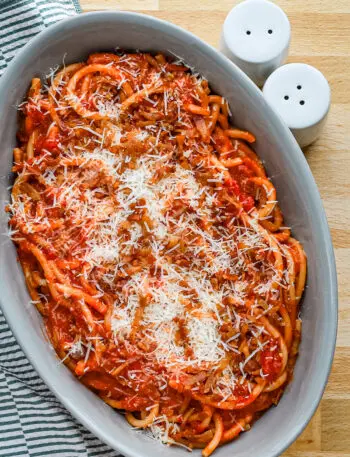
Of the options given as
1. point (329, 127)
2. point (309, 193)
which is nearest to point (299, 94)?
point (329, 127)

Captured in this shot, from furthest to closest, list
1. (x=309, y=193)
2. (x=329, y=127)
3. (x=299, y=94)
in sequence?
(x=329, y=127), (x=299, y=94), (x=309, y=193)

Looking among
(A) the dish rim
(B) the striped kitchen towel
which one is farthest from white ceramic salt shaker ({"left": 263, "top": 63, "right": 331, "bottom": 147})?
(B) the striped kitchen towel

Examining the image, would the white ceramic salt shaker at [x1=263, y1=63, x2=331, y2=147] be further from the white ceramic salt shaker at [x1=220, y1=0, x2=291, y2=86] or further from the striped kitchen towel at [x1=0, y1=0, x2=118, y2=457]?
the striped kitchen towel at [x1=0, y1=0, x2=118, y2=457]

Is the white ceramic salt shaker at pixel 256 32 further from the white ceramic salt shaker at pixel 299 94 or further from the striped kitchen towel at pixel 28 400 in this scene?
the striped kitchen towel at pixel 28 400

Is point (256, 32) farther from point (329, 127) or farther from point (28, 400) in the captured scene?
point (28, 400)

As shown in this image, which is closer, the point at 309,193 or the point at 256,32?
the point at 309,193

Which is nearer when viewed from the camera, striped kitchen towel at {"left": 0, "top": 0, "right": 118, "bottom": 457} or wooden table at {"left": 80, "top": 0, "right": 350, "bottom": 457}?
striped kitchen towel at {"left": 0, "top": 0, "right": 118, "bottom": 457}
